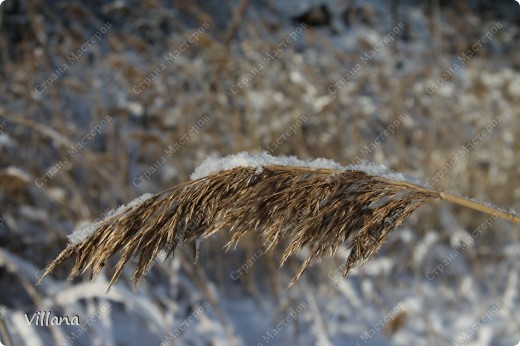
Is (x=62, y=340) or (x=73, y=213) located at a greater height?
(x=73, y=213)

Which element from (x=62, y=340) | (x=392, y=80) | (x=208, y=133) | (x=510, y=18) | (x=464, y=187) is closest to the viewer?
(x=62, y=340)

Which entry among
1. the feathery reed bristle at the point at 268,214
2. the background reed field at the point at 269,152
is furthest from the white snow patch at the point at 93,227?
the background reed field at the point at 269,152

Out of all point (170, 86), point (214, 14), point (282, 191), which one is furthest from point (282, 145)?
point (214, 14)

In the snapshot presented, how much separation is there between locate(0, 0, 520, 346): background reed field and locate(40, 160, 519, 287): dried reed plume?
136cm

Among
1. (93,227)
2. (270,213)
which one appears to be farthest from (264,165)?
(93,227)

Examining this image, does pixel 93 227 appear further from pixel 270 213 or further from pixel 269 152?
pixel 269 152

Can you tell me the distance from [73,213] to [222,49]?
61.8 inches

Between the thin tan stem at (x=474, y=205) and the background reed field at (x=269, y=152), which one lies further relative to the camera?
the background reed field at (x=269, y=152)

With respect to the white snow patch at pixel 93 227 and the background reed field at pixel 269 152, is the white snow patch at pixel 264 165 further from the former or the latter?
the background reed field at pixel 269 152

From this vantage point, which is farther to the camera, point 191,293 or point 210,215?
point 191,293

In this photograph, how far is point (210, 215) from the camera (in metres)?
0.97

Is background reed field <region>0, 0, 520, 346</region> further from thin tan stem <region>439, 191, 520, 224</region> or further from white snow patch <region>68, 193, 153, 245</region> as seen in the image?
thin tan stem <region>439, 191, 520, 224</region>

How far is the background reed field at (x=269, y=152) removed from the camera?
3.29 m

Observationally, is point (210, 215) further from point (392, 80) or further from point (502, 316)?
point (392, 80)
